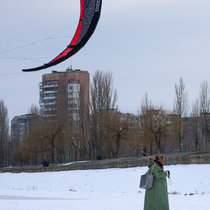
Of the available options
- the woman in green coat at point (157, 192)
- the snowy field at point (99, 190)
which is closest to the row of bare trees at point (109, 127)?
the snowy field at point (99, 190)

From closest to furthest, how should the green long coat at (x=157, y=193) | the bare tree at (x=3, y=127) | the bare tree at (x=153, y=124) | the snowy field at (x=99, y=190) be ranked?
1. the green long coat at (x=157, y=193)
2. the snowy field at (x=99, y=190)
3. the bare tree at (x=153, y=124)
4. the bare tree at (x=3, y=127)

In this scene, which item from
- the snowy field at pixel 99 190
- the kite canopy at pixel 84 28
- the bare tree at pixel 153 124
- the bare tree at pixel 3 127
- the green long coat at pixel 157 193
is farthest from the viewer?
the bare tree at pixel 3 127

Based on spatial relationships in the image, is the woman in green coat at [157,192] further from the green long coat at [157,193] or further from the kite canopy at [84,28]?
the kite canopy at [84,28]

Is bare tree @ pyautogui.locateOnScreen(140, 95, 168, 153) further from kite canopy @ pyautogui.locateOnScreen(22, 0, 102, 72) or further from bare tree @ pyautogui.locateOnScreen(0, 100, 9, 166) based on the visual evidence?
kite canopy @ pyautogui.locateOnScreen(22, 0, 102, 72)

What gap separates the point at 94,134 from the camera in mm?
56188

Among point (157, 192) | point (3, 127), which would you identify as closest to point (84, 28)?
point (157, 192)

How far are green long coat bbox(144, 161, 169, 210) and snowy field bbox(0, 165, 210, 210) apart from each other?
1.28 metres

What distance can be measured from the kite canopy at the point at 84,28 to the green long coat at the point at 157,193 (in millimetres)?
3178

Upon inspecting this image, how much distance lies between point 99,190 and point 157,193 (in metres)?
15.8

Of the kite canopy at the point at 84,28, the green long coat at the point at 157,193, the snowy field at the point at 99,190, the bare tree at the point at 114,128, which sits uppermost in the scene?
the kite canopy at the point at 84,28

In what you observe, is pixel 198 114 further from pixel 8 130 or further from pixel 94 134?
pixel 8 130

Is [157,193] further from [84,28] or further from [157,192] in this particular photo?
[84,28]

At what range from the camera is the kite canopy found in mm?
10531

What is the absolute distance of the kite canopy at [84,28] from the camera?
10531mm
